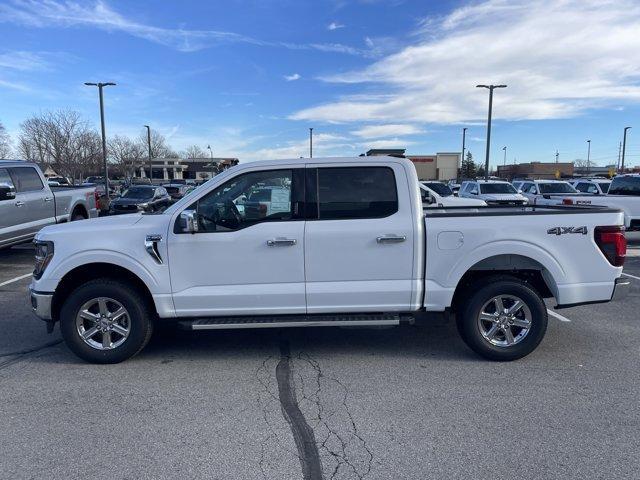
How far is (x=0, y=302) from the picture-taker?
7211 mm

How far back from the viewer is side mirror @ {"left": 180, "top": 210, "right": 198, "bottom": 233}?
14.6 ft

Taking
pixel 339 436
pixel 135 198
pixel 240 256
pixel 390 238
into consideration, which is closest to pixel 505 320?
pixel 390 238

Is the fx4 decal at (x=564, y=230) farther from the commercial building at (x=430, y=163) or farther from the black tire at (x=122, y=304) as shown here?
the black tire at (x=122, y=304)

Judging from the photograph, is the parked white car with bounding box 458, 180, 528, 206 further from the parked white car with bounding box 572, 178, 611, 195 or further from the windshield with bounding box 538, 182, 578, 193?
the parked white car with bounding box 572, 178, 611, 195

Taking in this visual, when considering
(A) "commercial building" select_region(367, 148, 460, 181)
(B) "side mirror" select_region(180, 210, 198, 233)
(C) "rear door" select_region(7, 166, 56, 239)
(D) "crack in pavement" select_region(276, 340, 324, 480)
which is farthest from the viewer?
(C) "rear door" select_region(7, 166, 56, 239)

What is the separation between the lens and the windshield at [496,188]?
21531 millimetres

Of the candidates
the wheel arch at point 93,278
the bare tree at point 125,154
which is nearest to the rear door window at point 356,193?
the wheel arch at point 93,278

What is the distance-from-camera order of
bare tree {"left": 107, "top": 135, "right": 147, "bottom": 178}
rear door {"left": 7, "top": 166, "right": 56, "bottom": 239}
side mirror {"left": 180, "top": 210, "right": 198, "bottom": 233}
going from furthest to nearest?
bare tree {"left": 107, "top": 135, "right": 147, "bottom": 178}
rear door {"left": 7, "top": 166, "right": 56, "bottom": 239}
side mirror {"left": 180, "top": 210, "right": 198, "bottom": 233}

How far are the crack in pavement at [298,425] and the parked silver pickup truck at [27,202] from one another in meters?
7.06

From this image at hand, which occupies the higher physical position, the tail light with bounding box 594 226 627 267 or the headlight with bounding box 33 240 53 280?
the tail light with bounding box 594 226 627 267

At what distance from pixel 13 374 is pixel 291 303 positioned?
264 centimetres

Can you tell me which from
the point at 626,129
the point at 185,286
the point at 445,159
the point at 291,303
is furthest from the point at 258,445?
the point at 626,129

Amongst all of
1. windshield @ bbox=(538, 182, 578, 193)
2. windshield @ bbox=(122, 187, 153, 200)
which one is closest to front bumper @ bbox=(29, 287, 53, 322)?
windshield @ bbox=(122, 187, 153, 200)

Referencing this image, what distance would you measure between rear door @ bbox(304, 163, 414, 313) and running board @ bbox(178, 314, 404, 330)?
77mm
